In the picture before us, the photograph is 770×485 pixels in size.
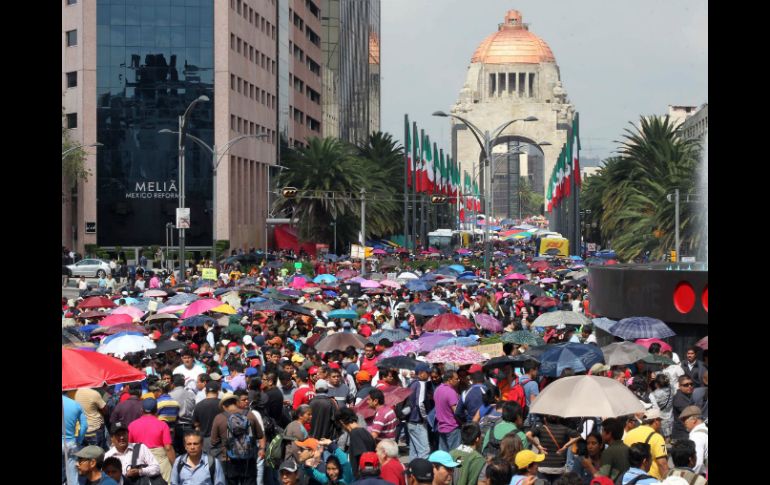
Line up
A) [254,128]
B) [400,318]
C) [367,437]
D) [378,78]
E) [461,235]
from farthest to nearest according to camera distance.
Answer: [378,78] → [461,235] → [254,128] → [400,318] → [367,437]

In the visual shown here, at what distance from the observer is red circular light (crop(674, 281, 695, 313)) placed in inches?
933

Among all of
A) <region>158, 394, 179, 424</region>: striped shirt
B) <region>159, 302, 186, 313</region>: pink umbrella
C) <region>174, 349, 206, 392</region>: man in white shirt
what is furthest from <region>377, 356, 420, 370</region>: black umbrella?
<region>159, 302, 186, 313</region>: pink umbrella

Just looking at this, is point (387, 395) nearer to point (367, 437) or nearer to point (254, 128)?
point (367, 437)

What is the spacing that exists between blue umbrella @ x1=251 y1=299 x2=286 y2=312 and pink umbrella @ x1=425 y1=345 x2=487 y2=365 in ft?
38.4

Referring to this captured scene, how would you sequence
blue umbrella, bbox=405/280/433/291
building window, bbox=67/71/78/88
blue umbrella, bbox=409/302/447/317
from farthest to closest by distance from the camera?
1. building window, bbox=67/71/78/88
2. blue umbrella, bbox=405/280/433/291
3. blue umbrella, bbox=409/302/447/317

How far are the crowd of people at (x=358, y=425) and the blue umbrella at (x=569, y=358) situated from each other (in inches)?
5.2

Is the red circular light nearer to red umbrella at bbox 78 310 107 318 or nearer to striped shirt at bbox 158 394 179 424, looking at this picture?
red umbrella at bbox 78 310 107 318

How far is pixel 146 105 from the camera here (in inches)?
3201

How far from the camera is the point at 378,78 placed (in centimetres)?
16725
